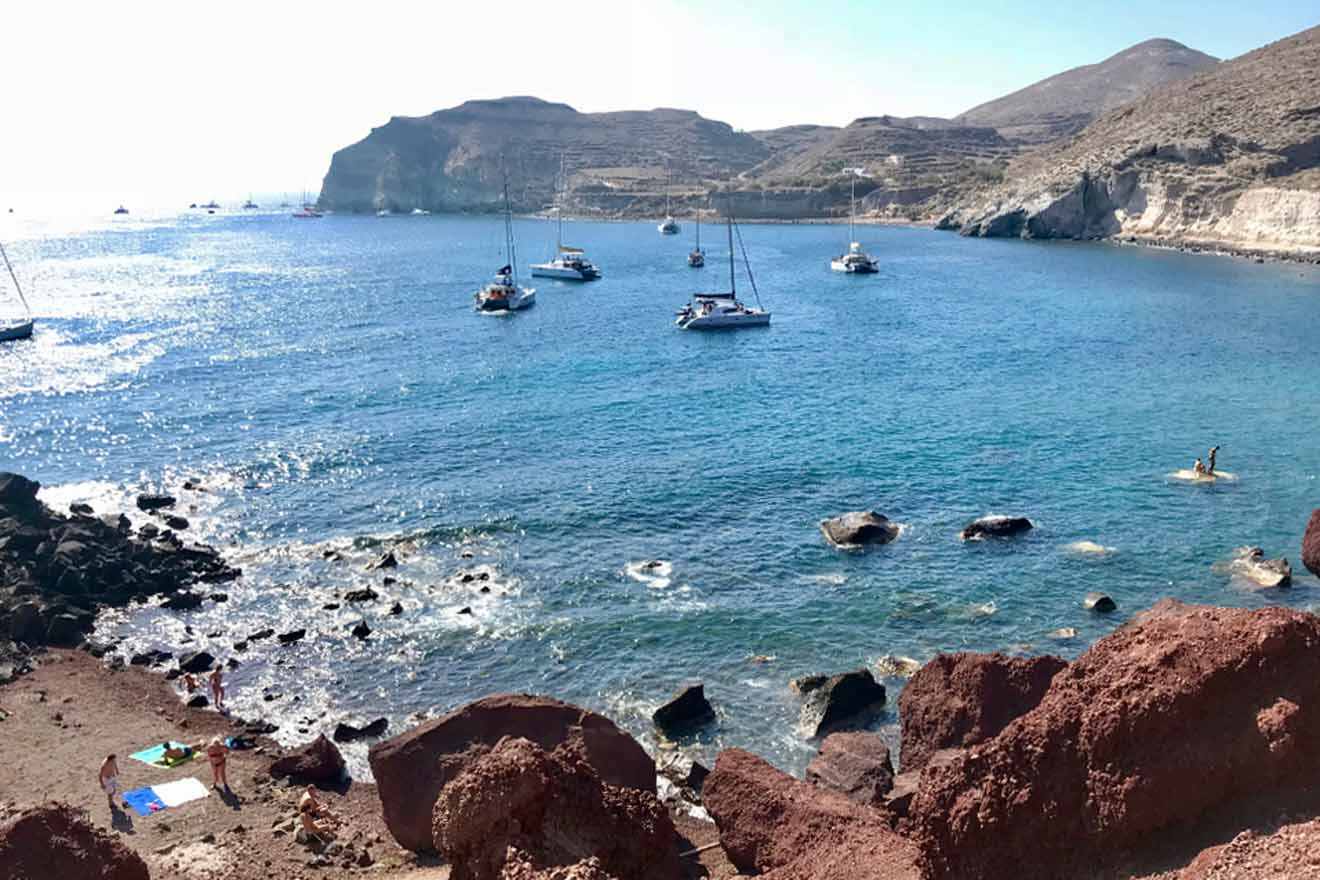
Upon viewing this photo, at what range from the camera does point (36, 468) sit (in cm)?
5831

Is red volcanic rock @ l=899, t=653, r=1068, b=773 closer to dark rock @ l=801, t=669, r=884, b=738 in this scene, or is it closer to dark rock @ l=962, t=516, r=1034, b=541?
dark rock @ l=801, t=669, r=884, b=738

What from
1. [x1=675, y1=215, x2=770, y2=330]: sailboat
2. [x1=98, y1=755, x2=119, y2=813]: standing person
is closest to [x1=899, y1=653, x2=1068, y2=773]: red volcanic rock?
[x1=98, y1=755, x2=119, y2=813]: standing person

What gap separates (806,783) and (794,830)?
2071 mm

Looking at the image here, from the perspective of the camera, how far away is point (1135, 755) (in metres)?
14.5

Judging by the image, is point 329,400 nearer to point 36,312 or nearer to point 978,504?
point 978,504

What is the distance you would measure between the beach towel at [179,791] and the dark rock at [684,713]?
511 inches

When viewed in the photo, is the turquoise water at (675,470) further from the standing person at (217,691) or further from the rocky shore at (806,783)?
the rocky shore at (806,783)

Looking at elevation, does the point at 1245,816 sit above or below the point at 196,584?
above

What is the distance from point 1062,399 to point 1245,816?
188 ft

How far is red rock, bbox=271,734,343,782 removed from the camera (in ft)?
93.4

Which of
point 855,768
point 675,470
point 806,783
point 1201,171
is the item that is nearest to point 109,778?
point 806,783

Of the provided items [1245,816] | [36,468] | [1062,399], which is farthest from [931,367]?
[1245,816]

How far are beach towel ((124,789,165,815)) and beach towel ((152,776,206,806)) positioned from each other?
0.12 meters

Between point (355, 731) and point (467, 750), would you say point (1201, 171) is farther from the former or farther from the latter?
point (467, 750)
